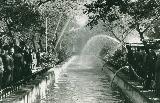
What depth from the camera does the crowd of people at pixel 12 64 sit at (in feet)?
61.6

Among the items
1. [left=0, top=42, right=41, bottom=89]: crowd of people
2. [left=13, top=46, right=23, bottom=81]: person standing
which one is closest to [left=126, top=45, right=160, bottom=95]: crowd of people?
[left=0, top=42, right=41, bottom=89]: crowd of people

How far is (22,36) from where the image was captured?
39.0 metres

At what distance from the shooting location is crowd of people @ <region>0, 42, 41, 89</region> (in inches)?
739

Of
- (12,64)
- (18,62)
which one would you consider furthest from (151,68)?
(18,62)

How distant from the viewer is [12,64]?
19.5 meters

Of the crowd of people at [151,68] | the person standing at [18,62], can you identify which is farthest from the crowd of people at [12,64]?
the crowd of people at [151,68]

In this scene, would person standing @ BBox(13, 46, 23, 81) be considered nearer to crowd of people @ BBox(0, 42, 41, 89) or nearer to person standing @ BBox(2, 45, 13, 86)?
crowd of people @ BBox(0, 42, 41, 89)

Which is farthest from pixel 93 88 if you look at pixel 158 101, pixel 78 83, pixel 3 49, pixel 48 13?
pixel 48 13

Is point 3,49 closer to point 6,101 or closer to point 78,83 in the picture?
point 6,101

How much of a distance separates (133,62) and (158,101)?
27.6 feet

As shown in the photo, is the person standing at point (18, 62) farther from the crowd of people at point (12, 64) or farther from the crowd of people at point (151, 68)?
the crowd of people at point (151, 68)

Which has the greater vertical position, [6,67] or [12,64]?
[12,64]

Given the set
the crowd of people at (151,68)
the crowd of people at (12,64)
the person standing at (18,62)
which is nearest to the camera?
the crowd of people at (151,68)

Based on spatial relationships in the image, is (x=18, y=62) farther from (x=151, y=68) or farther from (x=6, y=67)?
(x=151, y=68)
